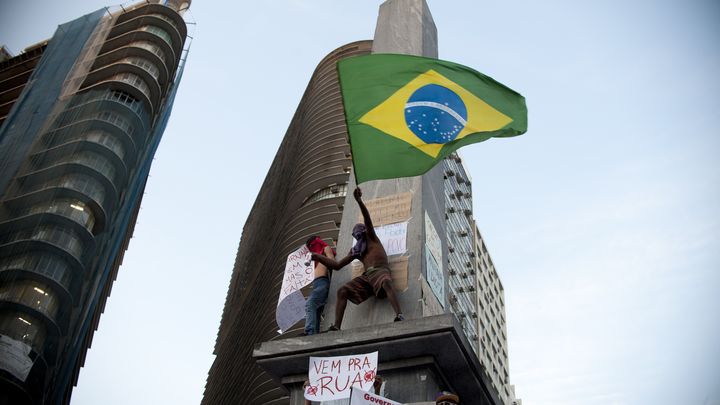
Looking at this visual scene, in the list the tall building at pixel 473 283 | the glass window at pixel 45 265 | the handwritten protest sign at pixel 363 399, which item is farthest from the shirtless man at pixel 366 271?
the tall building at pixel 473 283

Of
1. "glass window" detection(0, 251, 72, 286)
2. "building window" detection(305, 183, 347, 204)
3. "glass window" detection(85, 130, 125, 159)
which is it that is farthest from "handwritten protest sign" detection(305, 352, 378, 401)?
"building window" detection(305, 183, 347, 204)

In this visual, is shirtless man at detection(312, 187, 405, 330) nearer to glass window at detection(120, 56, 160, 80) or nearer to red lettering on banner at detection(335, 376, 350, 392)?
red lettering on banner at detection(335, 376, 350, 392)

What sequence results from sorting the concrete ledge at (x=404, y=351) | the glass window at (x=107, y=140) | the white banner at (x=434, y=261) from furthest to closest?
the glass window at (x=107, y=140) → the white banner at (x=434, y=261) → the concrete ledge at (x=404, y=351)

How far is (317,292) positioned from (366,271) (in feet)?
2.35

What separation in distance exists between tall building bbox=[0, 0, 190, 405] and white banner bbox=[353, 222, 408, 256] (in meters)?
27.0

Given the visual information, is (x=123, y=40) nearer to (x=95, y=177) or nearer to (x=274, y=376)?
(x=95, y=177)

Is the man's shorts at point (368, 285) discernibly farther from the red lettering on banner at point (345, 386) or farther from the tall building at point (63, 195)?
the tall building at point (63, 195)

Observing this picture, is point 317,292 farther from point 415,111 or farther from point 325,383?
point 415,111

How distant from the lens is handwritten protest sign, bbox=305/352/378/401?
575 centimetres

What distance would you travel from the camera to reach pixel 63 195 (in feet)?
136

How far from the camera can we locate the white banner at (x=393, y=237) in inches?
304

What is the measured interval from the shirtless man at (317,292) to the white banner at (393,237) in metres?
0.45

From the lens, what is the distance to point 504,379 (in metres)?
84.1

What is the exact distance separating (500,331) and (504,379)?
707 centimetres
